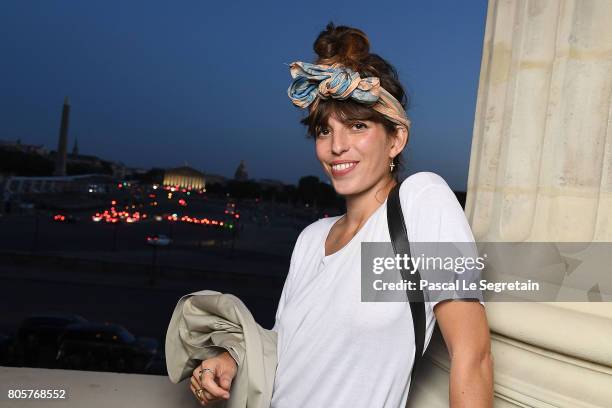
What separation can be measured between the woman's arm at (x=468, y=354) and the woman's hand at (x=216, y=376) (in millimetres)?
878

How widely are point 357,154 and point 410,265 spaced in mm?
476

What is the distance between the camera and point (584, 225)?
203cm

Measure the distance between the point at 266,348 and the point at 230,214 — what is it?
360ft

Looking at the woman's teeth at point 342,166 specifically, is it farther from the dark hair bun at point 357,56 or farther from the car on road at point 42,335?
the car on road at point 42,335

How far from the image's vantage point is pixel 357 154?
2170 mm

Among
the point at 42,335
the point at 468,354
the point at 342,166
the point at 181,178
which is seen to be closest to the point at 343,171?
the point at 342,166

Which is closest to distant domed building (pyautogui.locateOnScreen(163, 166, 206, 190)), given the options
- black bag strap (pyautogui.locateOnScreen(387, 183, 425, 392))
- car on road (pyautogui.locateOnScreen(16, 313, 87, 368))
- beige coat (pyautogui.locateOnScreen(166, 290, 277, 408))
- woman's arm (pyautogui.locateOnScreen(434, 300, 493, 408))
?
car on road (pyautogui.locateOnScreen(16, 313, 87, 368))

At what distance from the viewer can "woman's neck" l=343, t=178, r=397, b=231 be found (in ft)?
7.22

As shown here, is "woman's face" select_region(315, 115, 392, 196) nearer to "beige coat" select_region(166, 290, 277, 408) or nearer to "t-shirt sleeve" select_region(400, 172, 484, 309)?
"t-shirt sleeve" select_region(400, 172, 484, 309)

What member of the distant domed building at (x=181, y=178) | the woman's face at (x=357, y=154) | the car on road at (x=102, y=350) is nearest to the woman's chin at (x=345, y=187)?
the woman's face at (x=357, y=154)

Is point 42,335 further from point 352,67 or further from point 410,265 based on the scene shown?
point 410,265

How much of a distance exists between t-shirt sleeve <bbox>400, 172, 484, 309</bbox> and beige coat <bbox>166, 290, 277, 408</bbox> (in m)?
0.71

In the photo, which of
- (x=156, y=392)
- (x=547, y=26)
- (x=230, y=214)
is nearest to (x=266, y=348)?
(x=547, y=26)

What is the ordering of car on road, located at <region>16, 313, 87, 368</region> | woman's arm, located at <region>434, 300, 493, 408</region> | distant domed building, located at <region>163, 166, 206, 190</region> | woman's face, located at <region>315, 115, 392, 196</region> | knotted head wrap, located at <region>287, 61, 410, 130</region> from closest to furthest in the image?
woman's arm, located at <region>434, 300, 493, 408</region>, knotted head wrap, located at <region>287, 61, 410, 130</region>, woman's face, located at <region>315, 115, 392, 196</region>, car on road, located at <region>16, 313, 87, 368</region>, distant domed building, located at <region>163, 166, 206, 190</region>
